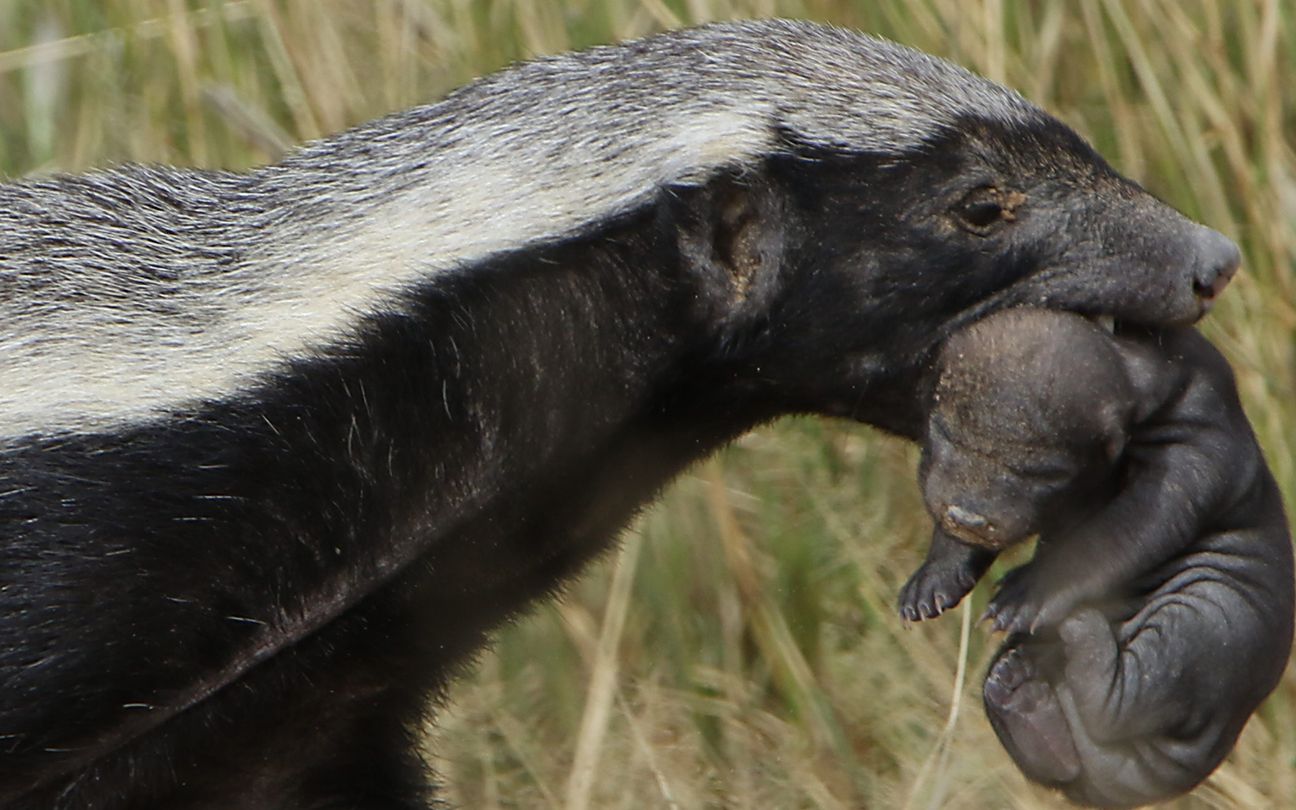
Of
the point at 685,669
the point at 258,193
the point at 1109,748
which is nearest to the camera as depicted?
the point at 1109,748

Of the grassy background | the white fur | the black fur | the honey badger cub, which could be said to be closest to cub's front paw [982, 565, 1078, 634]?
the honey badger cub

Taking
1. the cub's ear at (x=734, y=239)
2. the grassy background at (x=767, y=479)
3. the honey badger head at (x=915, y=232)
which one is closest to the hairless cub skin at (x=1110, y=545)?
the honey badger head at (x=915, y=232)

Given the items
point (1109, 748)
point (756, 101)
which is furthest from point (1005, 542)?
point (756, 101)

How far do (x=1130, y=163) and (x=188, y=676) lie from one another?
300 centimetres

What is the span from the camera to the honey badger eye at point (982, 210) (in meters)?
3.38

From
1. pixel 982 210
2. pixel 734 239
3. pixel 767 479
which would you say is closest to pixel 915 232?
pixel 982 210

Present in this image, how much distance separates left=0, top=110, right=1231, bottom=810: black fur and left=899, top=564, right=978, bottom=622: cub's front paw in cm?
Answer: 29

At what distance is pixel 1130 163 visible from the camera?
17.1ft

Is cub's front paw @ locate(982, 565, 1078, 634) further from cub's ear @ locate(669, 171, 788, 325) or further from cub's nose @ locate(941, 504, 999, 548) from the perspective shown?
cub's ear @ locate(669, 171, 788, 325)

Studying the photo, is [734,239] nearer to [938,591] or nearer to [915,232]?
[915,232]

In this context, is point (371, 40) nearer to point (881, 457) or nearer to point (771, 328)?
point (881, 457)

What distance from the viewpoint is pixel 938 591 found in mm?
3354

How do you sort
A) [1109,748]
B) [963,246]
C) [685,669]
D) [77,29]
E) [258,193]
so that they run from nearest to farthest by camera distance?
1. [1109,748]
2. [963,246]
3. [258,193]
4. [685,669]
5. [77,29]

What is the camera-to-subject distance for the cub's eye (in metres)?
3.38
